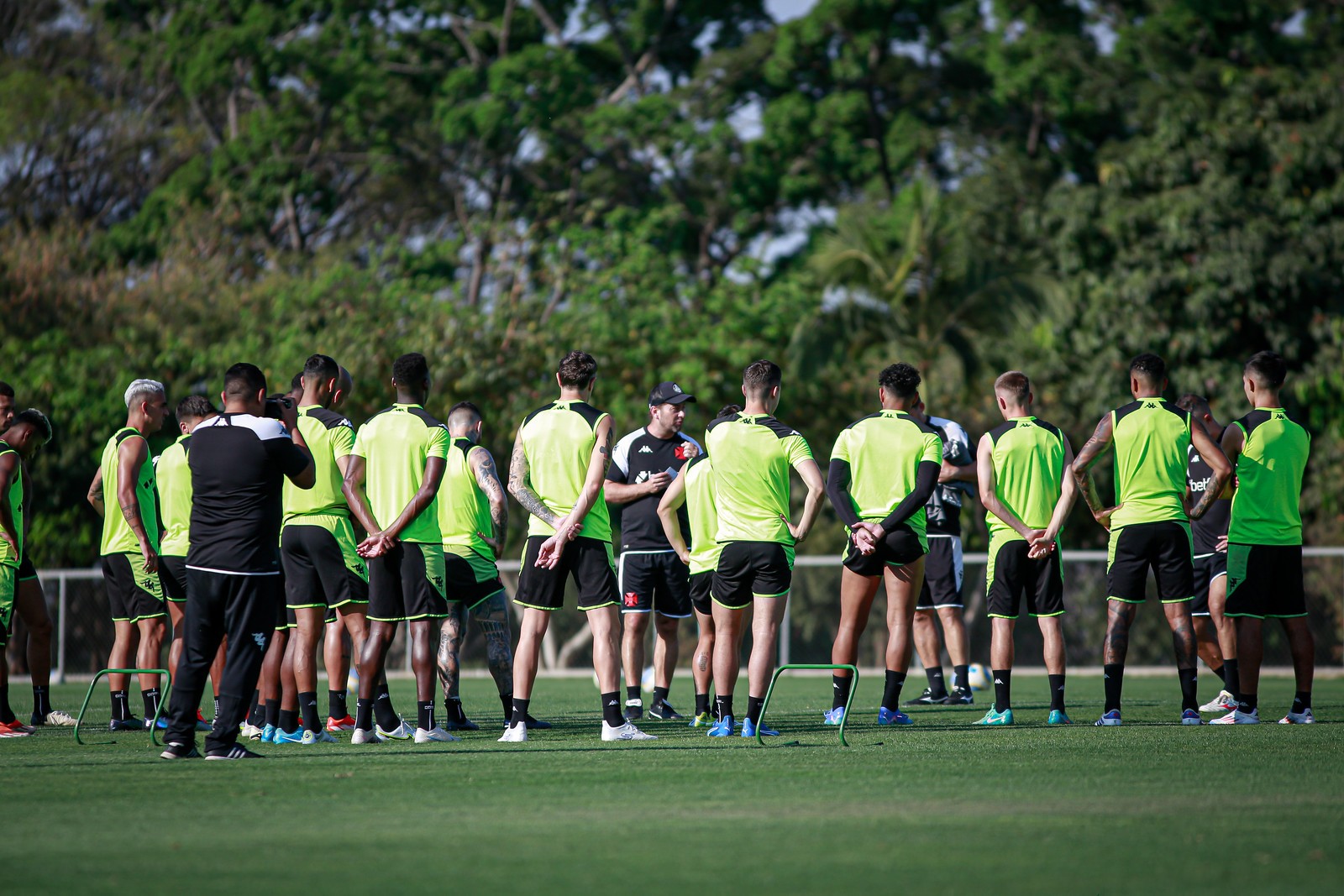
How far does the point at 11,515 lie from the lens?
10.7 metres

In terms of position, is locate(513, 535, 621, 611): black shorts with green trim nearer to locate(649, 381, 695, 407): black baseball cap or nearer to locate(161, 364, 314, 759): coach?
locate(649, 381, 695, 407): black baseball cap

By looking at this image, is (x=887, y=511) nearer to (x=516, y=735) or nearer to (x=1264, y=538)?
(x=1264, y=538)

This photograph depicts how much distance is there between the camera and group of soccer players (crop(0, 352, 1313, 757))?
30.6 ft

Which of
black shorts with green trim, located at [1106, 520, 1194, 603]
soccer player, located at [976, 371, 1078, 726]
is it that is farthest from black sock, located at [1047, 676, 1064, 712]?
black shorts with green trim, located at [1106, 520, 1194, 603]

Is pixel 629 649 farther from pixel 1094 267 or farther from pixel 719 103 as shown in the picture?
pixel 719 103

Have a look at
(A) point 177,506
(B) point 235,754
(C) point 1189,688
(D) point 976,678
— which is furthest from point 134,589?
(D) point 976,678

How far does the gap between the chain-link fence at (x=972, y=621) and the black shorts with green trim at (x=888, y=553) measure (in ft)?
28.9

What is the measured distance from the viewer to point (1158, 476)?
1014 cm

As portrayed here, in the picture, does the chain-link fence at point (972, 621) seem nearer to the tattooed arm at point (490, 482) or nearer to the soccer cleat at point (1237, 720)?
the soccer cleat at point (1237, 720)

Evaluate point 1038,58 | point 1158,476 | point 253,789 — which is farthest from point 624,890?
point 1038,58

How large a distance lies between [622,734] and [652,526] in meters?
2.19

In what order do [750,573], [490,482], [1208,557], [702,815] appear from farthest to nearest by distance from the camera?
[1208,557] < [490,482] < [750,573] < [702,815]

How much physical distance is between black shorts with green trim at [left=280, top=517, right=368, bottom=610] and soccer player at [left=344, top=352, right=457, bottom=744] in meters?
0.17

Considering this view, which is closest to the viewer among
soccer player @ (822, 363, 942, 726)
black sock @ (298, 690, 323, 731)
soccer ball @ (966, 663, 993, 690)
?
black sock @ (298, 690, 323, 731)
